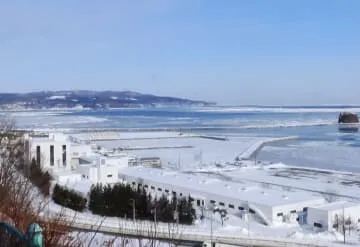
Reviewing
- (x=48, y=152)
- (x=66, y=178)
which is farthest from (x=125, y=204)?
(x=48, y=152)

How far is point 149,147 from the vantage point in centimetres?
2666

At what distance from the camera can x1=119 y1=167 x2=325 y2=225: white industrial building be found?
34.7 ft

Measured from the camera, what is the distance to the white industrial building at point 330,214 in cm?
999

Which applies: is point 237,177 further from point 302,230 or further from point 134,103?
point 134,103

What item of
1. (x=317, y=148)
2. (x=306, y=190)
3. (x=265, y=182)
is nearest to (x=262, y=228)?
(x=306, y=190)

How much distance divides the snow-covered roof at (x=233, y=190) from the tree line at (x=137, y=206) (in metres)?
1.48

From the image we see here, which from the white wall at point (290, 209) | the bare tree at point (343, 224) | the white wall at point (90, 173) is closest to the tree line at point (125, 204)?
the white wall at point (290, 209)

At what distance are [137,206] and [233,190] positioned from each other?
2751 mm

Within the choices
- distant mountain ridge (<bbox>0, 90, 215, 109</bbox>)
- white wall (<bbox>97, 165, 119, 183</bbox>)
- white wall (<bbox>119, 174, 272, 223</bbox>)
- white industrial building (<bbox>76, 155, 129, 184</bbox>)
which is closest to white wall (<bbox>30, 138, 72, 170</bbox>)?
white industrial building (<bbox>76, 155, 129, 184</bbox>)

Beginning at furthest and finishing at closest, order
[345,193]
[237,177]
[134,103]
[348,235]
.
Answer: [134,103] < [237,177] < [345,193] < [348,235]

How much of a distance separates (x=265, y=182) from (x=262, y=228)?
5.41m

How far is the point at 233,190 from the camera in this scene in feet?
40.3

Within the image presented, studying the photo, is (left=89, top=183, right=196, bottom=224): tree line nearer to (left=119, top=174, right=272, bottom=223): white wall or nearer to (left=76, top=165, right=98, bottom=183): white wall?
(left=119, top=174, right=272, bottom=223): white wall

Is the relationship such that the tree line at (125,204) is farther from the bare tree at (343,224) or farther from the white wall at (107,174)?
the white wall at (107,174)
